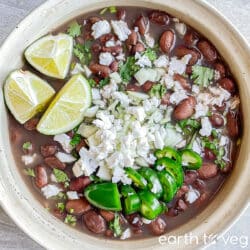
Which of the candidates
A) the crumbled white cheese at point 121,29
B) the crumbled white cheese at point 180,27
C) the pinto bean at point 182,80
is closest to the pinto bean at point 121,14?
the crumbled white cheese at point 121,29

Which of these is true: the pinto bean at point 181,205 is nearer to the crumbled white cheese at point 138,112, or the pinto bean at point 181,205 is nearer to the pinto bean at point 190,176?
the pinto bean at point 190,176

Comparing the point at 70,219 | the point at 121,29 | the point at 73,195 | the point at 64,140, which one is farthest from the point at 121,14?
the point at 70,219

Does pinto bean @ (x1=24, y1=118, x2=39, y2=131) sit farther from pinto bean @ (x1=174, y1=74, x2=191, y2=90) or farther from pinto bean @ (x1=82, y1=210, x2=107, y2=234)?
pinto bean @ (x1=174, y1=74, x2=191, y2=90)

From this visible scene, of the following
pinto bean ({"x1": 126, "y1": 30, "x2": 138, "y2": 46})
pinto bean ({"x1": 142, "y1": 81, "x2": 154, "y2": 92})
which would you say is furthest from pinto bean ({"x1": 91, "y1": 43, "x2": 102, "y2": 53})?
pinto bean ({"x1": 142, "y1": 81, "x2": 154, "y2": 92})

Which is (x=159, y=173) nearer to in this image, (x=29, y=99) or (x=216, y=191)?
(x=216, y=191)

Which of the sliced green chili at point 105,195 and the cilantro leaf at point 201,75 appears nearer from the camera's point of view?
the sliced green chili at point 105,195
